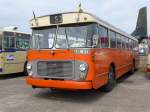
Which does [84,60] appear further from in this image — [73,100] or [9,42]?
[9,42]

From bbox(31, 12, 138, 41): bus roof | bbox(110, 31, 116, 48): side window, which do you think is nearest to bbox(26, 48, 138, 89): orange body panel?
bbox(31, 12, 138, 41): bus roof

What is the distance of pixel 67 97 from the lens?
9.68 m

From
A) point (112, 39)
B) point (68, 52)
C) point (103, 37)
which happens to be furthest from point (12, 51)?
point (68, 52)

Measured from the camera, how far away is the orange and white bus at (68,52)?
8.55 m

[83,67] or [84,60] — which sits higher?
[84,60]

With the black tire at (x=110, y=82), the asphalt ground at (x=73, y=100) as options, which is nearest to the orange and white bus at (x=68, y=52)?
the asphalt ground at (x=73, y=100)

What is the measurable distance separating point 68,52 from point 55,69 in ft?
2.24

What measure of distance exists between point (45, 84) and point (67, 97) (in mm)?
1071

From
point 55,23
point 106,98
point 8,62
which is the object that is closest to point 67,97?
point 106,98

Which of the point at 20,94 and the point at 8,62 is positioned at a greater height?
the point at 8,62

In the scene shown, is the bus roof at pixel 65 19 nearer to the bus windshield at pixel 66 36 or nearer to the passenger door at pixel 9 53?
the bus windshield at pixel 66 36

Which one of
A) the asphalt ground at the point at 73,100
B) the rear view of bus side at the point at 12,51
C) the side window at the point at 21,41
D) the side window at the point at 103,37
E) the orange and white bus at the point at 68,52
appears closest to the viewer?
the asphalt ground at the point at 73,100

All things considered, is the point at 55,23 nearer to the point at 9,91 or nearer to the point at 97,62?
the point at 97,62

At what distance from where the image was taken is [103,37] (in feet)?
32.6
